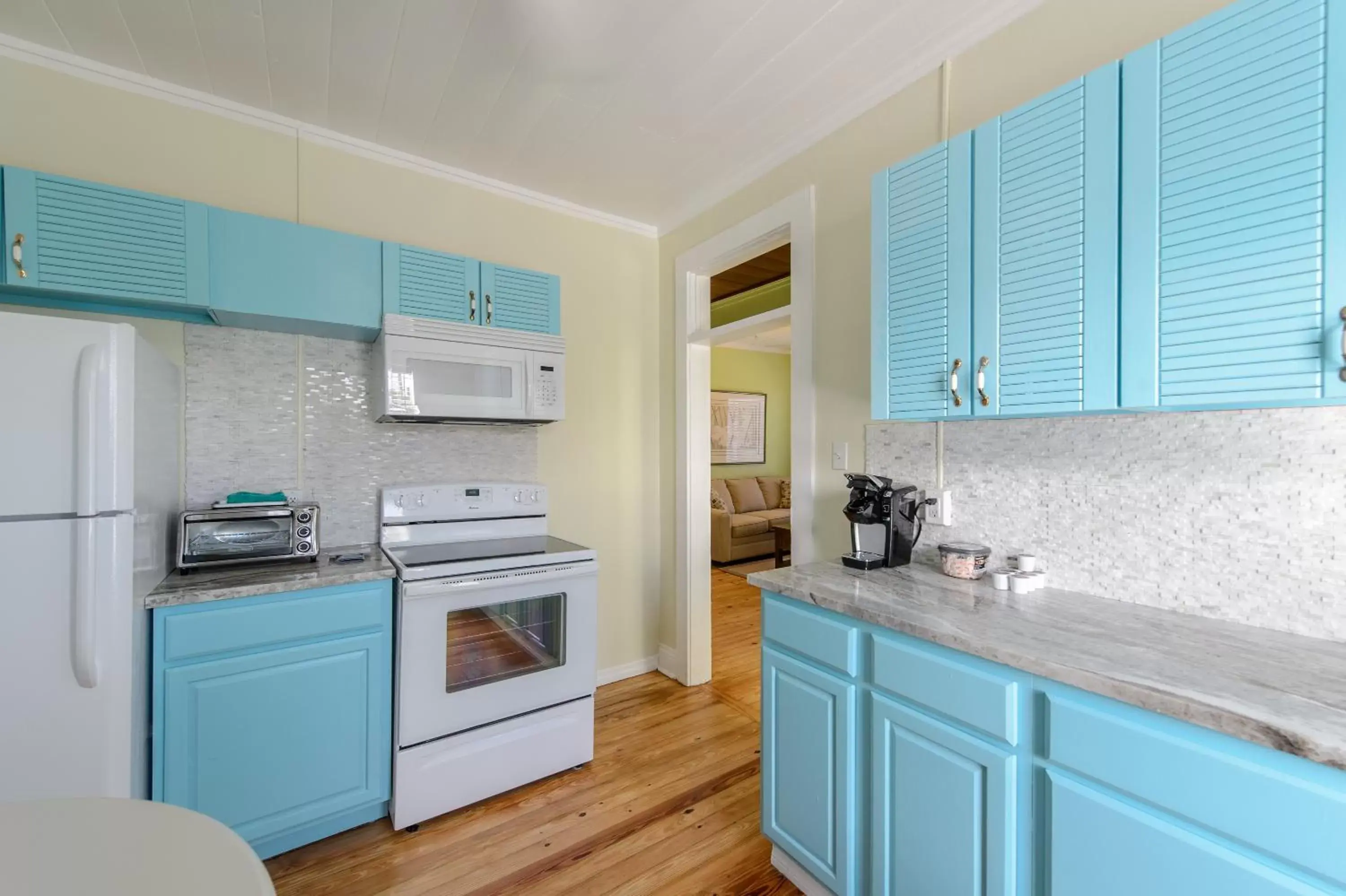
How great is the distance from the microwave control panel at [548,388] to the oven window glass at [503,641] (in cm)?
85

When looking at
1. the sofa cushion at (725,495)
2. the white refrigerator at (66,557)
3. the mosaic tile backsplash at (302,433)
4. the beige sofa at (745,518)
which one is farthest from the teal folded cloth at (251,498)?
the sofa cushion at (725,495)

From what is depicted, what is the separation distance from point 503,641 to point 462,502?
28.2 inches

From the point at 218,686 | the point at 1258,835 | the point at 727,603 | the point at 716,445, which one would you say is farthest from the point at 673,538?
the point at 716,445

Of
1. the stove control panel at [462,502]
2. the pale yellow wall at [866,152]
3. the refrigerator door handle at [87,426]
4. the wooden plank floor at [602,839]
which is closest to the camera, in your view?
the refrigerator door handle at [87,426]

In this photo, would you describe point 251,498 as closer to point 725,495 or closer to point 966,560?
point 966,560

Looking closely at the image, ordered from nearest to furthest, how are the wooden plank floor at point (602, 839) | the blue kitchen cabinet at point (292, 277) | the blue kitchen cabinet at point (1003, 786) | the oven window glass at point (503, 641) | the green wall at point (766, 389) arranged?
the blue kitchen cabinet at point (1003, 786) → the wooden plank floor at point (602, 839) → the blue kitchen cabinet at point (292, 277) → the oven window glass at point (503, 641) → the green wall at point (766, 389)

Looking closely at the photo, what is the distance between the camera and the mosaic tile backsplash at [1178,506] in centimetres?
122

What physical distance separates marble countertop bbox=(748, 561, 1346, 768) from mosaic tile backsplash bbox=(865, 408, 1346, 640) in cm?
7

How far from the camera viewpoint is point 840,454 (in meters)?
2.27

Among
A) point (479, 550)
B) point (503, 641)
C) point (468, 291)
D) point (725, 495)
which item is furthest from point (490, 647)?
point (725, 495)

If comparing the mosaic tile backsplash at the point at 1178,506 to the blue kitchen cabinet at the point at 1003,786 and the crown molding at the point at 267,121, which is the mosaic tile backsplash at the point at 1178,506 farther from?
the crown molding at the point at 267,121

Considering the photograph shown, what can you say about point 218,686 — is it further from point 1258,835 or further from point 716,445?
point 716,445

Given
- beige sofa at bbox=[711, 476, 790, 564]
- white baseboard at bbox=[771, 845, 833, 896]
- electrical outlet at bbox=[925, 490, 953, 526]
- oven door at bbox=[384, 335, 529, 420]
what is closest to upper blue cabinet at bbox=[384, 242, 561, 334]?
oven door at bbox=[384, 335, 529, 420]

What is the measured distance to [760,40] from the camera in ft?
6.16
